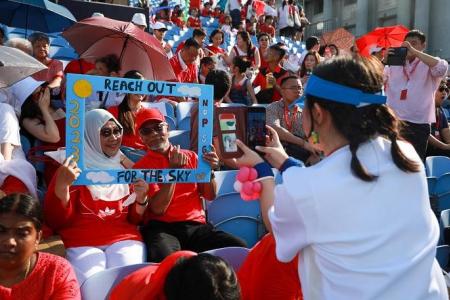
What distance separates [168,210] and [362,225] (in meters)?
1.76

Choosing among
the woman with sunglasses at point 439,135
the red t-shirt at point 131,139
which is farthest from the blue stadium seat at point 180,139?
the woman with sunglasses at point 439,135

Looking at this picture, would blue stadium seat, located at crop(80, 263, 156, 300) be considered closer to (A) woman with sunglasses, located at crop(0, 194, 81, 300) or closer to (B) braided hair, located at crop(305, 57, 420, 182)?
(A) woman with sunglasses, located at crop(0, 194, 81, 300)

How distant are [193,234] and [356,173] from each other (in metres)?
1.71

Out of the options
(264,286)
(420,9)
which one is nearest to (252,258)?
(264,286)

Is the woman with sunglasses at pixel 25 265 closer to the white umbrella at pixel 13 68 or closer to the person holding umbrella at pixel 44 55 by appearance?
the white umbrella at pixel 13 68

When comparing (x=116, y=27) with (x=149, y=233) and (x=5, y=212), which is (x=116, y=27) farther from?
(x=5, y=212)

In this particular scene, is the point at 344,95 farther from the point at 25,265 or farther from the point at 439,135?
the point at 439,135

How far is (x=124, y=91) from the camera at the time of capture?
2260mm

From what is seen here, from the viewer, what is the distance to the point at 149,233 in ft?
9.01

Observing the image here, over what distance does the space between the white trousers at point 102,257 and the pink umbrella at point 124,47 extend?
1.92m

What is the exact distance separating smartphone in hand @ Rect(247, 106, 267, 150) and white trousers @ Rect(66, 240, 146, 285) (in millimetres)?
998

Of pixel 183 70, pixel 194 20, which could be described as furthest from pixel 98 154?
pixel 194 20

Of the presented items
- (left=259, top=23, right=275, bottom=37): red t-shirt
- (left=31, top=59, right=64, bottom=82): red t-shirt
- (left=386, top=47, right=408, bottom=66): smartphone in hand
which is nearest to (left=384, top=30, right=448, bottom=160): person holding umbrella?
(left=386, top=47, right=408, bottom=66): smartphone in hand

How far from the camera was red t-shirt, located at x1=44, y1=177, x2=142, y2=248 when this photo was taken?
2.52m
